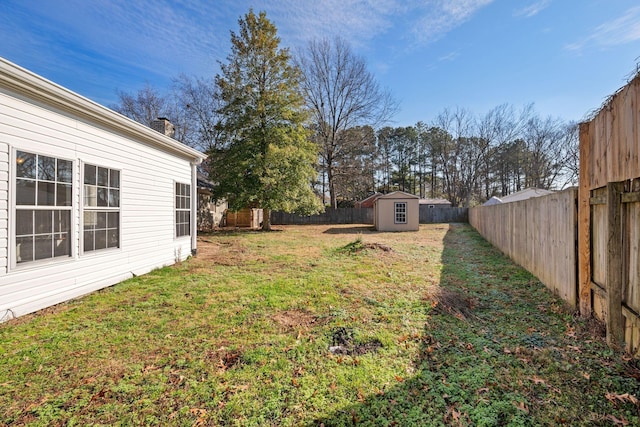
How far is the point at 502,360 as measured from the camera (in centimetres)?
268

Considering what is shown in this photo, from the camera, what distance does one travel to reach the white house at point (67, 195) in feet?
12.3

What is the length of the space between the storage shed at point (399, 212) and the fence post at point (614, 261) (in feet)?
52.3

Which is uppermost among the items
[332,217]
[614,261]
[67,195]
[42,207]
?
[67,195]

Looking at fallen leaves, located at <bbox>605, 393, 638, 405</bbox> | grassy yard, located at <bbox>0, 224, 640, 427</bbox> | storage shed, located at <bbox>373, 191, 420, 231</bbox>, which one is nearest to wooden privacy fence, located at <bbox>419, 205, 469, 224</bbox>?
storage shed, located at <bbox>373, 191, 420, 231</bbox>

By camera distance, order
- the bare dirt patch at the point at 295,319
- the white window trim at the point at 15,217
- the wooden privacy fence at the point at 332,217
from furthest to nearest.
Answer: the wooden privacy fence at the point at 332,217
the white window trim at the point at 15,217
the bare dirt patch at the point at 295,319

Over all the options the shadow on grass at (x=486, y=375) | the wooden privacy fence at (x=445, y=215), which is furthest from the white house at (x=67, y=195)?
the wooden privacy fence at (x=445, y=215)

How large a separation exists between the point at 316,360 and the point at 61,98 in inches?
202

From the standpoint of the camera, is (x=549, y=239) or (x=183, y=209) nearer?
(x=549, y=239)

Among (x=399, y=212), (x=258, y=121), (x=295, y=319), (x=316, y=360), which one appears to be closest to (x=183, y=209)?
(x=295, y=319)

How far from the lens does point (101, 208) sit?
5199 millimetres

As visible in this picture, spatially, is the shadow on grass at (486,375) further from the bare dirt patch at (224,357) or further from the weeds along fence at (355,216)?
the weeds along fence at (355,216)

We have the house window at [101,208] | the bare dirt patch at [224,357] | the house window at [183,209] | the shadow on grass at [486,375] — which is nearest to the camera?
the shadow on grass at [486,375]

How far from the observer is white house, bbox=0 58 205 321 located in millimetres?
3754

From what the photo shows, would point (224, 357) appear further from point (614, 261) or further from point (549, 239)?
point (549, 239)
